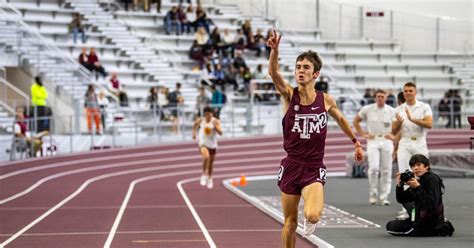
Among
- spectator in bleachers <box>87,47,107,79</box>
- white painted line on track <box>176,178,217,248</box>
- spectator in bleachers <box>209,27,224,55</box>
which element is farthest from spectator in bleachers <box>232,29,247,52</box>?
white painted line on track <box>176,178,217,248</box>

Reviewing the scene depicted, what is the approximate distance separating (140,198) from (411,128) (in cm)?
804

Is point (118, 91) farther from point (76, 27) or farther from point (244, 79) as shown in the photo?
point (244, 79)

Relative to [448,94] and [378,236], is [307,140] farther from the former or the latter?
[448,94]

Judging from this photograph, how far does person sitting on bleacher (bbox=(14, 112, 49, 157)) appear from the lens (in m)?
29.2

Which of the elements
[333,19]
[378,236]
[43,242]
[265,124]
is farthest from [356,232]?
[333,19]

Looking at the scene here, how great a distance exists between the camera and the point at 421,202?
13.6 m

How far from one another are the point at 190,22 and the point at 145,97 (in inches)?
191

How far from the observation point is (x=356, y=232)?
47.4 ft

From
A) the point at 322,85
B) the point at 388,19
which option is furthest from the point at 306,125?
the point at 388,19

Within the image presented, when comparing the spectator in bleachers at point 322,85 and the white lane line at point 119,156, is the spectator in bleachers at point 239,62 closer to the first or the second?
the spectator in bleachers at point 322,85

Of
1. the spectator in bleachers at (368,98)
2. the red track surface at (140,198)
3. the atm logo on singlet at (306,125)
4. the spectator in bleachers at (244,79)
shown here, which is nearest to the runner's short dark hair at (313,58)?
the atm logo on singlet at (306,125)

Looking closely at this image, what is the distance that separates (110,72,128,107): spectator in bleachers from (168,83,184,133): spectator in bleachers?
4.56 feet

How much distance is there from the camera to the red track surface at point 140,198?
14672 mm

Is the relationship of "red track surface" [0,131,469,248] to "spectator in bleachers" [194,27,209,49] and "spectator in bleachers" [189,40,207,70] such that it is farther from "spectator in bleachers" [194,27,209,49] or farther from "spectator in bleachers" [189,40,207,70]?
"spectator in bleachers" [194,27,209,49]
